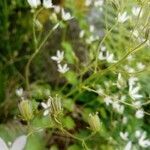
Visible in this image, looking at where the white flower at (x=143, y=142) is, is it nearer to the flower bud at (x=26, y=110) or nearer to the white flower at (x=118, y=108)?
the white flower at (x=118, y=108)

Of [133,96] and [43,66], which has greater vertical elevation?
[133,96]

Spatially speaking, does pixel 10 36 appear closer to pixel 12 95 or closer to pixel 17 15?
pixel 17 15

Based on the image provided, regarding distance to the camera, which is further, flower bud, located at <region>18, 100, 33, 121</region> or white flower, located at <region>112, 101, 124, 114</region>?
white flower, located at <region>112, 101, 124, 114</region>

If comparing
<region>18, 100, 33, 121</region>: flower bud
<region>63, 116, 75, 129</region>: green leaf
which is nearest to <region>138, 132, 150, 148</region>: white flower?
<region>63, 116, 75, 129</region>: green leaf

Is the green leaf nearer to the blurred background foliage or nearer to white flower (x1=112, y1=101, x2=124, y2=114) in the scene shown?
the blurred background foliage

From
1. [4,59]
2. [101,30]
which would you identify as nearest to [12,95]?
[4,59]

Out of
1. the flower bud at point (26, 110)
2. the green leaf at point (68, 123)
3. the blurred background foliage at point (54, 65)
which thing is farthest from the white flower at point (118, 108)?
the flower bud at point (26, 110)

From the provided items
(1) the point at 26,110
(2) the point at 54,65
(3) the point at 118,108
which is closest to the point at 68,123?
(3) the point at 118,108

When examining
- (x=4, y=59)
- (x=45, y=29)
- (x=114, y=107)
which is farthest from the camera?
(x=45, y=29)
